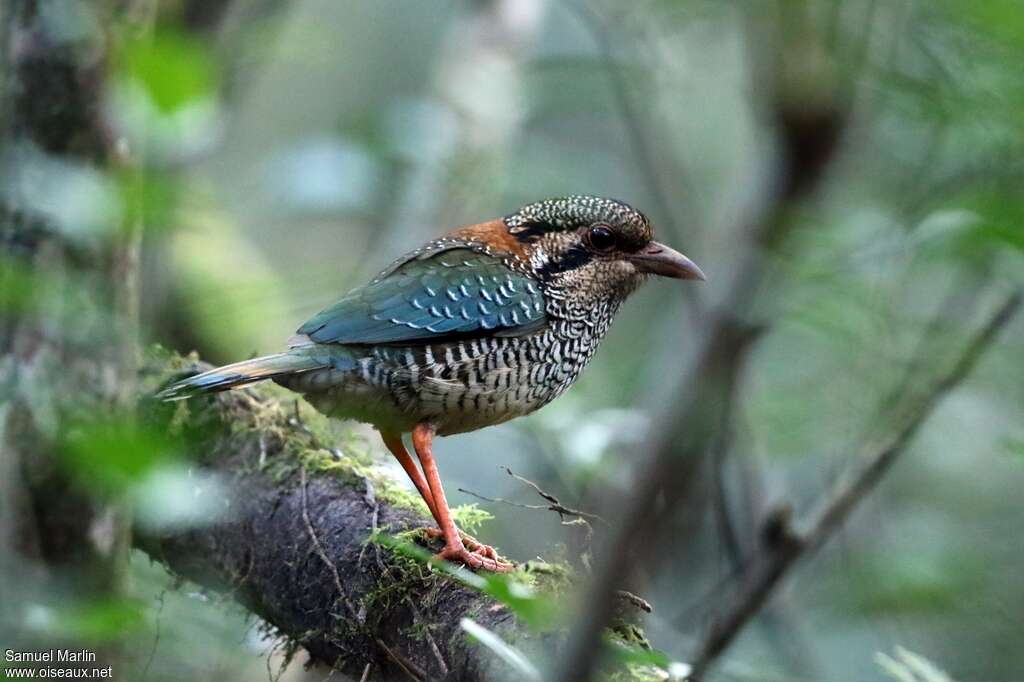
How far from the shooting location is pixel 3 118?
12.8ft

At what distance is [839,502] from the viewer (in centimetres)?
422

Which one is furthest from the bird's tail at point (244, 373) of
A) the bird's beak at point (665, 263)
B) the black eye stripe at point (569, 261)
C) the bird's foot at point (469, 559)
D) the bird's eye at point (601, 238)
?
the bird's beak at point (665, 263)

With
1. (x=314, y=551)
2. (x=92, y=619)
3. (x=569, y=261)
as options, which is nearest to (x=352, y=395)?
(x=314, y=551)

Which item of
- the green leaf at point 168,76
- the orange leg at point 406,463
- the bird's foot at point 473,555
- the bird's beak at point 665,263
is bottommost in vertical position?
the bird's foot at point 473,555

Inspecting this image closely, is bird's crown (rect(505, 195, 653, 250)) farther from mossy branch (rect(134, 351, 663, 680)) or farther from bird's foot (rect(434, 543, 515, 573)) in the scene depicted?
bird's foot (rect(434, 543, 515, 573))

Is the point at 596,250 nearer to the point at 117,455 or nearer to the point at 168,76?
the point at 168,76

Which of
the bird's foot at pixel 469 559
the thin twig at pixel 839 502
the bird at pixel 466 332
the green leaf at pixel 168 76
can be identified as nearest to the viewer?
the green leaf at pixel 168 76

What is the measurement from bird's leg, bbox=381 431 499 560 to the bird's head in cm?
91

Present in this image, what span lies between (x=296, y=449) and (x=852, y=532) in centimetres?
378

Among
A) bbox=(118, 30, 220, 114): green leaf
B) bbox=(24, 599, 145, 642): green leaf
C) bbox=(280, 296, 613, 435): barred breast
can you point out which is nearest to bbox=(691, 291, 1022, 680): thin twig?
bbox=(280, 296, 613, 435): barred breast

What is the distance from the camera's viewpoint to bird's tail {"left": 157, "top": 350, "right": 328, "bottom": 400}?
12.7ft

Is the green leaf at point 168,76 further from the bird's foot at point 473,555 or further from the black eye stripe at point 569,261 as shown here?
the black eye stripe at point 569,261

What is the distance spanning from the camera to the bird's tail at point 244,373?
388cm

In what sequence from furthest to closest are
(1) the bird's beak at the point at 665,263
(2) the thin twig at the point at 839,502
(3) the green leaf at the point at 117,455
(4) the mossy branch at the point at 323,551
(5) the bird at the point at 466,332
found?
1. (1) the bird's beak at the point at 665,263
2. (5) the bird at the point at 466,332
3. (2) the thin twig at the point at 839,502
4. (4) the mossy branch at the point at 323,551
5. (3) the green leaf at the point at 117,455
